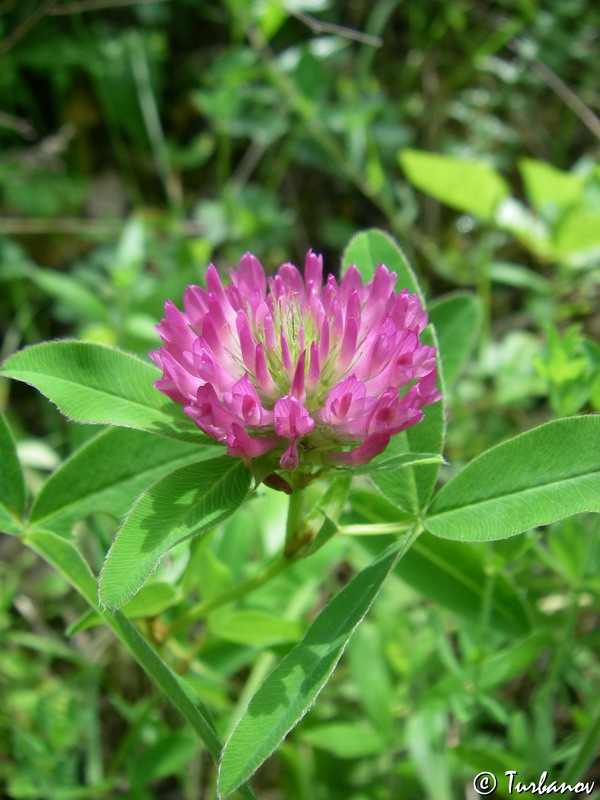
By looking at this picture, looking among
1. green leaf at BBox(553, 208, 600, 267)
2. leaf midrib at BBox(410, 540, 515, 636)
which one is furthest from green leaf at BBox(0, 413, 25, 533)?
green leaf at BBox(553, 208, 600, 267)

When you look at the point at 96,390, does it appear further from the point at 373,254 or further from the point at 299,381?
the point at 373,254

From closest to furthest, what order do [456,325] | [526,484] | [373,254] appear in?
[526,484], [373,254], [456,325]

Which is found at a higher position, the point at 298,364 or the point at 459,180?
the point at 298,364

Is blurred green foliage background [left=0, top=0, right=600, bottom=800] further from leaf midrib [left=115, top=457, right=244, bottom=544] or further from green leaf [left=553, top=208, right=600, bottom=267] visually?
leaf midrib [left=115, top=457, right=244, bottom=544]

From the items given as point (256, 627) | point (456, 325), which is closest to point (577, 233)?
point (456, 325)

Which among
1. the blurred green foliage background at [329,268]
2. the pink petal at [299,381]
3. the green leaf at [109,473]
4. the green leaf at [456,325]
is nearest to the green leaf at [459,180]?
the blurred green foliage background at [329,268]

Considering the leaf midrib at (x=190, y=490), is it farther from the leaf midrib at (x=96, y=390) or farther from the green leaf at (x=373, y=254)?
the green leaf at (x=373, y=254)

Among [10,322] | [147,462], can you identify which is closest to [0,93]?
[10,322]
